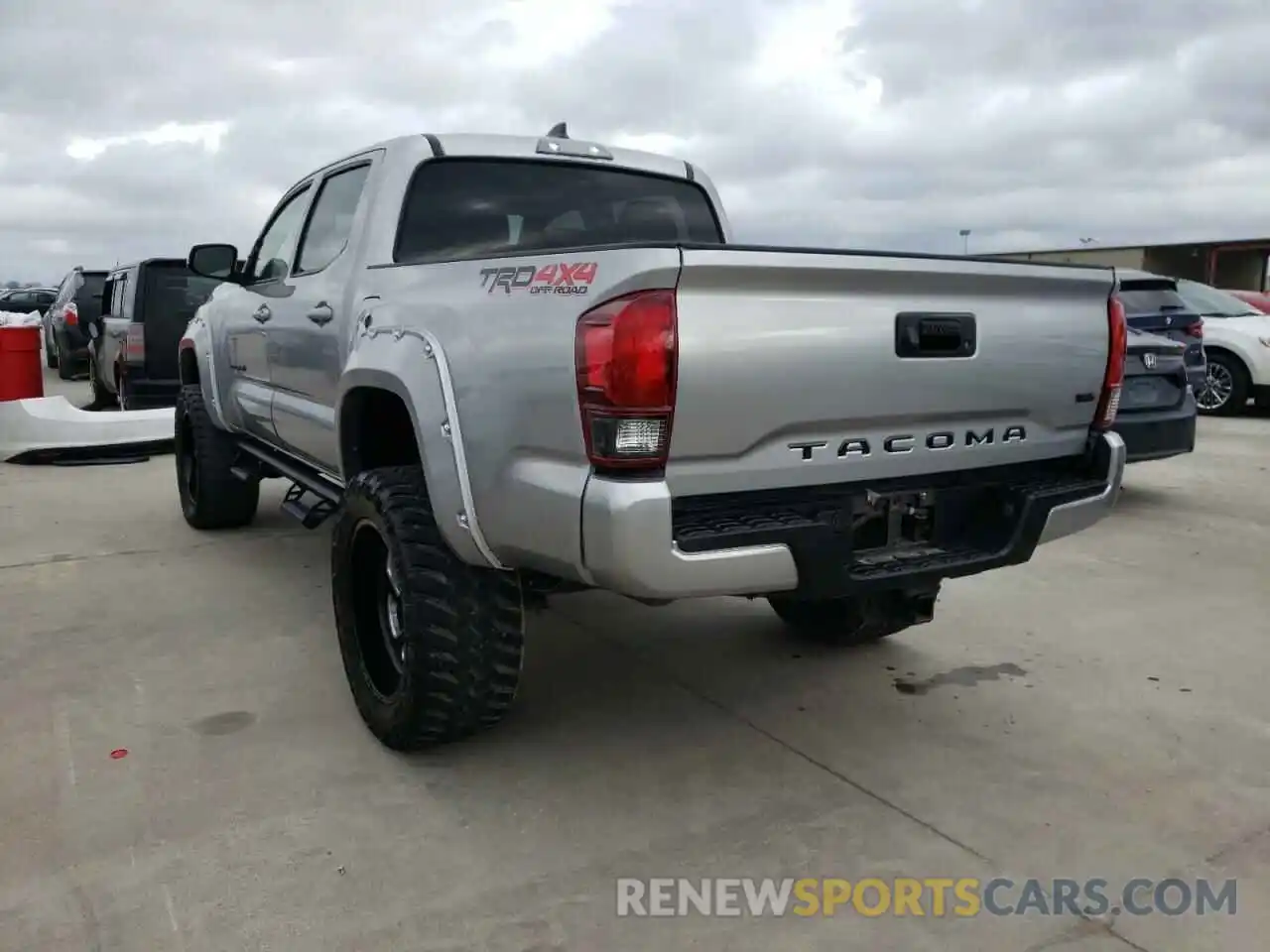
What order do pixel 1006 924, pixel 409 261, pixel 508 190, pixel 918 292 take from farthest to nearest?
pixel 508 190 < pixel 409 261 < pixel 918 292 < pixel 1006 924

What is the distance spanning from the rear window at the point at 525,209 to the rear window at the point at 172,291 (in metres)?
6.90

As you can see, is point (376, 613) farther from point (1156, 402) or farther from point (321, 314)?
point (1156, 402)

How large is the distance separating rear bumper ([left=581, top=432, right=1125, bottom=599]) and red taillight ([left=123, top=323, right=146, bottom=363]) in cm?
893

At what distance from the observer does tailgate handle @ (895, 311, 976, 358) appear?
2791 millimetres

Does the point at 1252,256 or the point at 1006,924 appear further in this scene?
the point at 1252,256

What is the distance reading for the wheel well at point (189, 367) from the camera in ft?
20.8

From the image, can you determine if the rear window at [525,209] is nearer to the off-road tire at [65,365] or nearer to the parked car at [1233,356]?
the parked car at [1233,356]

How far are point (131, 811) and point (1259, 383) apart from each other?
12008 mm

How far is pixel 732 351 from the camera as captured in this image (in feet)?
8.24

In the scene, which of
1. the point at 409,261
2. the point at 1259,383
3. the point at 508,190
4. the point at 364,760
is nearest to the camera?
the point at 364,760

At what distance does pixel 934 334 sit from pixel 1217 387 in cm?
1073

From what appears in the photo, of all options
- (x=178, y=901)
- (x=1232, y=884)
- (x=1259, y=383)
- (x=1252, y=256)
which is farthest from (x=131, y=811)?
(x=1252, y=256)

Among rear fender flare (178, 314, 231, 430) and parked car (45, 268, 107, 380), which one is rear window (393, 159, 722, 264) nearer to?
rear fender flare (178, 314, 231, 430)

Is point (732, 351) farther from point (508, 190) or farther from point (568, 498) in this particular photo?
point (508, 190)
